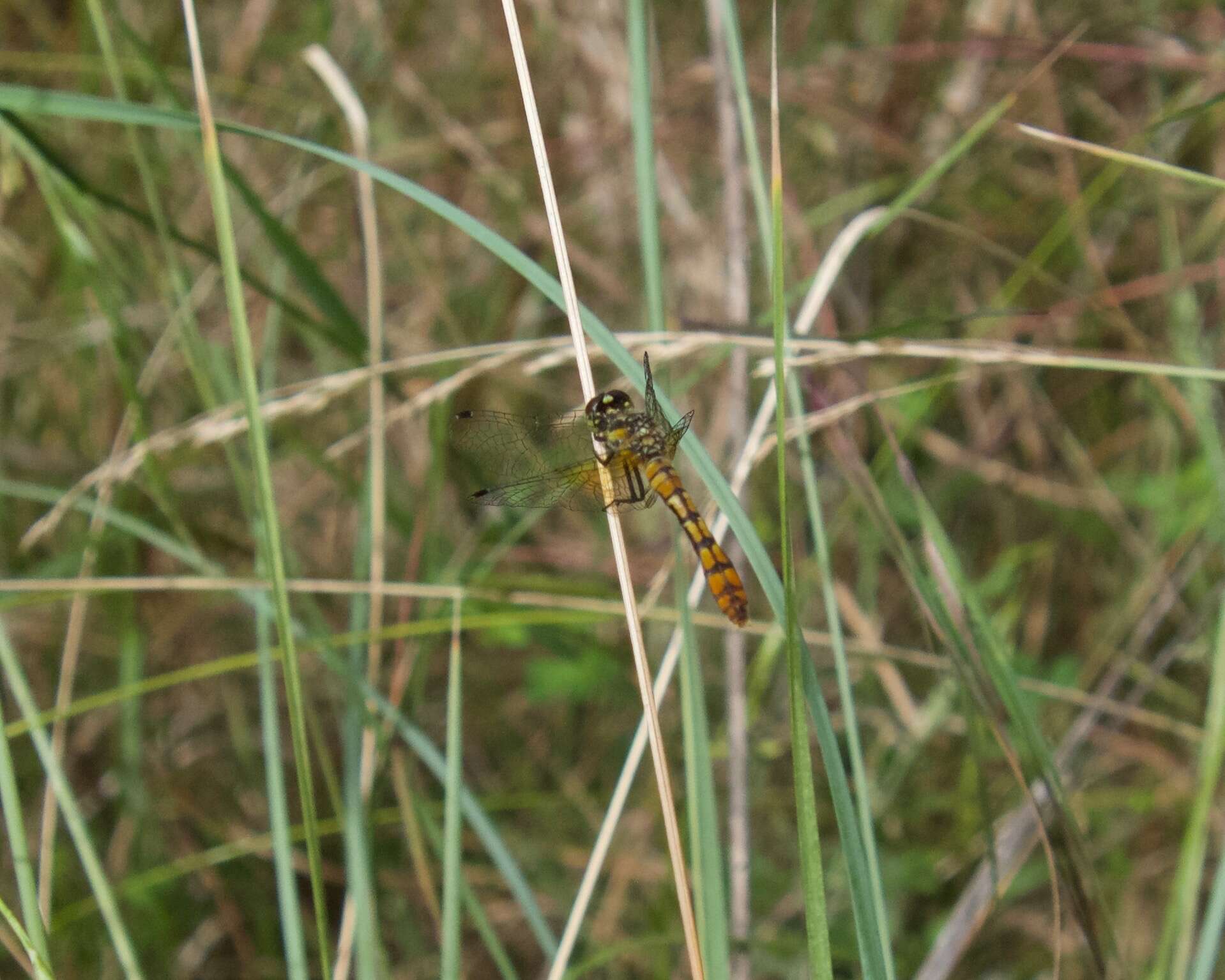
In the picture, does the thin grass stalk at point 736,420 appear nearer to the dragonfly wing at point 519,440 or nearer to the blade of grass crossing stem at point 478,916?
the dragonfly wing at point 519,440

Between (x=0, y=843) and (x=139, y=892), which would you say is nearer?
(x=139, y=892)

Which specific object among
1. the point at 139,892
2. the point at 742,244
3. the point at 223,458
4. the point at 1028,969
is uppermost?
the point at 223,458

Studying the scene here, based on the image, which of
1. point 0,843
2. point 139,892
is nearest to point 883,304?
point 139,892

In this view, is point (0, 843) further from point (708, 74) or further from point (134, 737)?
point (708, 74)

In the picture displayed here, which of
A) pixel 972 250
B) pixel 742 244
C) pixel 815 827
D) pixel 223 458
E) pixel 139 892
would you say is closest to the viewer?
pixel 815 827

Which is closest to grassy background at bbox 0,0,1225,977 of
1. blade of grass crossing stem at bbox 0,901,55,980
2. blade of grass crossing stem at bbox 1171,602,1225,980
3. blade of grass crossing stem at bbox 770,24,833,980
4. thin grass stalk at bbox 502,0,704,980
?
blade of grass crossing stem at bbox 1171,602,1225,980

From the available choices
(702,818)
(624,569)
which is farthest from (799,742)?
(624,569)

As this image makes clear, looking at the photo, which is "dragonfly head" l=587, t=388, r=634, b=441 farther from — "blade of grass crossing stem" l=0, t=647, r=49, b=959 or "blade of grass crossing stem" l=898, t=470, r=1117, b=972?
"blade of grass crossing stem" l=0, t=647, r=49, b=959

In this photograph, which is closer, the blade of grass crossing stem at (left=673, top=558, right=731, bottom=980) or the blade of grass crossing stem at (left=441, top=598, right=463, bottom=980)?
the blade of grass crossing stem at (left=673, top=558, right=731, bottom=980)
